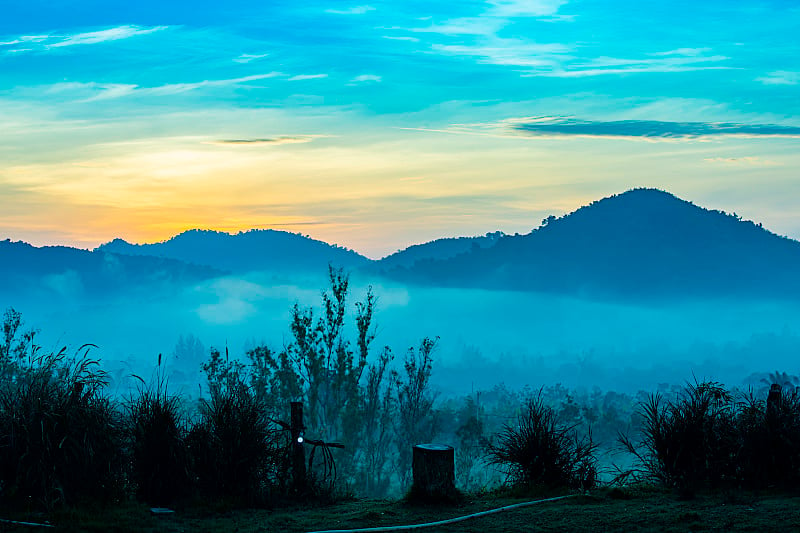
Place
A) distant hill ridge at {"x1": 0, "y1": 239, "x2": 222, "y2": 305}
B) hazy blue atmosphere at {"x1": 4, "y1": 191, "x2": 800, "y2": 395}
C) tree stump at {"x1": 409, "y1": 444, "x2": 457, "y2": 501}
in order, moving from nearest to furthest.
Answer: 1. tree stump at {"x1": 409, "y1": 444, "x2": 457, "y2": 501}
2. hazy blue atmosphere at {"x1": 4, "y1": 191, "x2": 800, "y2": 395}
3. distant hill ridge at {"x1": 0, "y1": 239, "x2": 222, "y2": 305}

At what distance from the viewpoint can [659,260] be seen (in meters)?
198

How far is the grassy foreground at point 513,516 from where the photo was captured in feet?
28.6

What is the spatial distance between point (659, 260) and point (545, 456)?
196104mm

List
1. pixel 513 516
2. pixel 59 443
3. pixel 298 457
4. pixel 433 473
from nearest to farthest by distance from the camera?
pixel 513 516 < pixel 59 443 < pixel 433 473 < pixel 298 457

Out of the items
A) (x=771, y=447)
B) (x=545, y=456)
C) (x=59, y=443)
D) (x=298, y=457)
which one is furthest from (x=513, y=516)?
(x=59, y=443)

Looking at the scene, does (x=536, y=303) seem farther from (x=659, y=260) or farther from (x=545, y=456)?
(x=545, y=456)

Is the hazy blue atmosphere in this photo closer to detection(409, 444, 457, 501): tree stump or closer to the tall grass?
the tall grass

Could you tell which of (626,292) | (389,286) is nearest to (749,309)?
(626,292)

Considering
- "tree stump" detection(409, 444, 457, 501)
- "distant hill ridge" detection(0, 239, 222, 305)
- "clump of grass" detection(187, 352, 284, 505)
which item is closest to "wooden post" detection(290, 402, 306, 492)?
"clump of grass" detection(187, 352, 284, 505)

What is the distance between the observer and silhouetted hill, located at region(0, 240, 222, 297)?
171 m

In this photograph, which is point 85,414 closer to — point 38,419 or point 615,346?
point 38,419

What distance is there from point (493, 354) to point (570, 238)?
46448mm

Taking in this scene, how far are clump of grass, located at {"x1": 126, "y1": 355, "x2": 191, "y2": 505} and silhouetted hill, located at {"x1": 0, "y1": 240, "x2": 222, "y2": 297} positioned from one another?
6746 inches

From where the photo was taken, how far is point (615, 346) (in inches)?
7534
